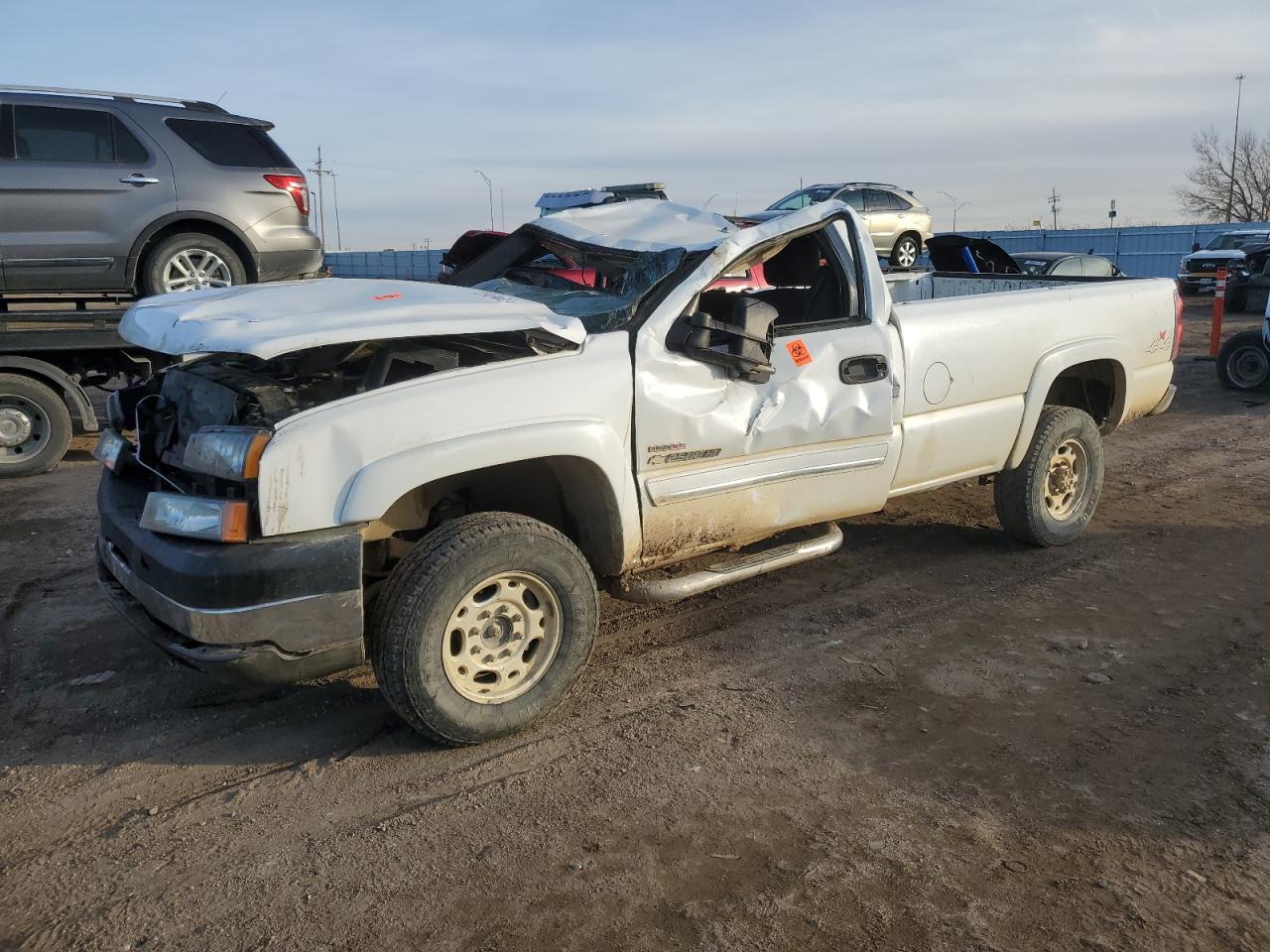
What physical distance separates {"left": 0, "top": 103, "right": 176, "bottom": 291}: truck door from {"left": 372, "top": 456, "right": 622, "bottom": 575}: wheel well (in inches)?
210

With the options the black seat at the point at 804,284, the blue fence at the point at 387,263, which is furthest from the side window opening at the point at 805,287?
the blue fence at the point at 387,263

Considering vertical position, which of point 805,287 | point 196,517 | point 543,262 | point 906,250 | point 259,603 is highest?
point 906,250

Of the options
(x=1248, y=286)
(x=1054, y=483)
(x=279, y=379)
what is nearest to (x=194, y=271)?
(x=279, y=379)

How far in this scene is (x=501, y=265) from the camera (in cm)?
555

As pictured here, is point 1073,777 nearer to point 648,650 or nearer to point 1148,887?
point 1148,887

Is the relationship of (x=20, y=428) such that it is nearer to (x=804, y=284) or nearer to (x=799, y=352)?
(x=804, y=284)

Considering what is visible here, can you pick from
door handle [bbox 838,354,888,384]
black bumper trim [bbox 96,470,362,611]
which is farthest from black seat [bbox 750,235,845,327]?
black bumper trim [bbox 96,470,362,611]

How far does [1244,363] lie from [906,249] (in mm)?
9981

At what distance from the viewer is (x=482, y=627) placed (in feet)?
12.3

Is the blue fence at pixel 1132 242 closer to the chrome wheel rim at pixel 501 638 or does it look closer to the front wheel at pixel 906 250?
the front wheel at pixel 906 250

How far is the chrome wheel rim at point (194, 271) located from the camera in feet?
27.6

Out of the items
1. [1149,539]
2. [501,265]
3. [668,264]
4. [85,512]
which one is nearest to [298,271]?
[85,512]

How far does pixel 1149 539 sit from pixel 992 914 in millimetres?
4148

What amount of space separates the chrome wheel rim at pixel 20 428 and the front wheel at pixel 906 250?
1607cm
